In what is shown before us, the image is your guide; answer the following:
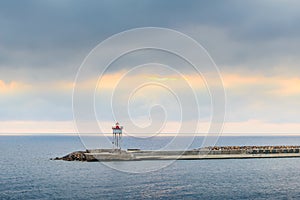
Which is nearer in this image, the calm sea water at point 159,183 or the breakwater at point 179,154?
the calm sea water at point 159,183

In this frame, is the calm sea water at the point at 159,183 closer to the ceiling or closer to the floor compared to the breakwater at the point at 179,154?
closer to the floor

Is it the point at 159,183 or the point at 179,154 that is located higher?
the point at 179,154

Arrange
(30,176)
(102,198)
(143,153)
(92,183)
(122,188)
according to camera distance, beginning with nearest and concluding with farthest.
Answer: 1. (102,198)
2. (122,188)
3. (92,183)
4. (30,176)
5. (143,153)

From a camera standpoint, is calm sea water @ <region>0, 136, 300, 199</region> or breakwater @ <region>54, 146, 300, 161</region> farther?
breakwater @ <region>54, 146, 300, 161</region>

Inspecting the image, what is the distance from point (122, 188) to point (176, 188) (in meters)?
10.5

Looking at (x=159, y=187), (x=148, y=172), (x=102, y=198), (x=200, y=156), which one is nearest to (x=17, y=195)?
(x=102, y=198)

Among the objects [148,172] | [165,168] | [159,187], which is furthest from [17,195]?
[165,168]

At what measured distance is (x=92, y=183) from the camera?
81.3 m

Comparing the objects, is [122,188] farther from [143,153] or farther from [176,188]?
[143,153]

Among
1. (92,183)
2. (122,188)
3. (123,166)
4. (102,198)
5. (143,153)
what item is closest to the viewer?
(102,198)

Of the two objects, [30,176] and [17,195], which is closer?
[17,195]

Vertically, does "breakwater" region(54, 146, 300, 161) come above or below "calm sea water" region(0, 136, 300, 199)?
above

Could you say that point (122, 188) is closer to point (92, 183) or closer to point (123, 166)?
point (92, 183)

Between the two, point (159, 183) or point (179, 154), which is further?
point (179, 154)
